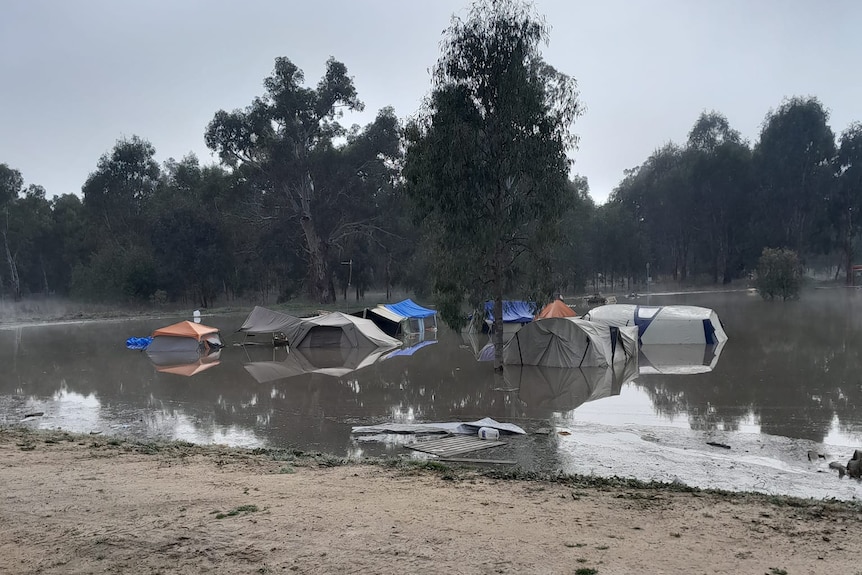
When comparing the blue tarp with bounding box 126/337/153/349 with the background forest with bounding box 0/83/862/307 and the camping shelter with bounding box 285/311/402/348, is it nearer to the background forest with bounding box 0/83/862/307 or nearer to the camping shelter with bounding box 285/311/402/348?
the camping shelter with bounding box 285/311/402/348

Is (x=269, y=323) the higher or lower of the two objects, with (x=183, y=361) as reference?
higher

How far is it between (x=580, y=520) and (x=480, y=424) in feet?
14.3

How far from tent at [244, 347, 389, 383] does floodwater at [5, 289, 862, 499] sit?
0.39ft

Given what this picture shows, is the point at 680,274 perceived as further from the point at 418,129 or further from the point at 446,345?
the point at 418,129

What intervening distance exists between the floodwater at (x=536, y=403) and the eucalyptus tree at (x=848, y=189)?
35.8 meters

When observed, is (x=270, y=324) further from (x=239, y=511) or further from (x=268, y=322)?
(x=239, y=511)

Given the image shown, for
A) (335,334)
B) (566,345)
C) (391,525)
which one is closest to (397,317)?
(335,334)

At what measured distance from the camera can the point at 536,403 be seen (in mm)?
12156

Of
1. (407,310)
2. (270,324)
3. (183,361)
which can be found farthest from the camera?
(407,310)

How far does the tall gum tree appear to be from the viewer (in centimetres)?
4194

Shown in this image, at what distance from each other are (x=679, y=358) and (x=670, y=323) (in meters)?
3.24

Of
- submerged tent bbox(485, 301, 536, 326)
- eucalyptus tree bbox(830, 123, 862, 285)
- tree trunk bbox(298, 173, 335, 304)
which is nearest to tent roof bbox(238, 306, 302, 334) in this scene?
submerged tent bbox(485, 301, 536, 326)

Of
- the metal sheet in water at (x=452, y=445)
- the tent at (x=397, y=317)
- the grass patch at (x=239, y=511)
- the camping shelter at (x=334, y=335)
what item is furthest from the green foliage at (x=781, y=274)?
the grass patch at (x=239, y=511)

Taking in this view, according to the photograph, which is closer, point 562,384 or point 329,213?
point 562,384
